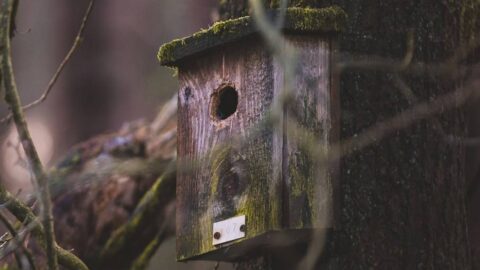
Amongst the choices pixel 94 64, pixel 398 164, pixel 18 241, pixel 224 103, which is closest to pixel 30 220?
pixel 18 241

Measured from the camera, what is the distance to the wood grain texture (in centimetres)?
399

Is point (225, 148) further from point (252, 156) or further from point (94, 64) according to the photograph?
point (94, 64)

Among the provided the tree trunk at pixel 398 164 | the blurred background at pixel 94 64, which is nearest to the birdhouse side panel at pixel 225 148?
the tree trunk at pixel 398 164

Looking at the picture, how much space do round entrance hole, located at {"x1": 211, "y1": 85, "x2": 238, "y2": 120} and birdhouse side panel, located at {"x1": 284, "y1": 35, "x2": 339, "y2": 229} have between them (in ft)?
0.96

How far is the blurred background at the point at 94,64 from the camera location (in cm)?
1012

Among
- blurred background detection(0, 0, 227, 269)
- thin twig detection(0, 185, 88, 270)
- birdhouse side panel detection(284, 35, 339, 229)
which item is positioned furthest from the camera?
blurred background detection(0, 0, 227, 269)

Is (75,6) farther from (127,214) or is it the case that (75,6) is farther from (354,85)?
(354,85)

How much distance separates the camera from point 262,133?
407cm

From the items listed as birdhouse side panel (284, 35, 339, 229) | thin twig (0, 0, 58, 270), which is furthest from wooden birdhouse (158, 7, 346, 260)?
thin twig (0, 0, 58, 270)

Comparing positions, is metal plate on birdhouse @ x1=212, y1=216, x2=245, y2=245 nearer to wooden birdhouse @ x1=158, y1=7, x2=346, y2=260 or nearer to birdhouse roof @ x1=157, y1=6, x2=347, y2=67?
wooden birdhouse @ x1=158, y1=7, x2=346, y2=260

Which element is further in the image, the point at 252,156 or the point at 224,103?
the point at 224,103

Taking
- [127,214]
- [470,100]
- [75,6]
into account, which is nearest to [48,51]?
[75,6]

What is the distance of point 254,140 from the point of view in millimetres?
4094

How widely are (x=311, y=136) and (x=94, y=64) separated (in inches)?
276
